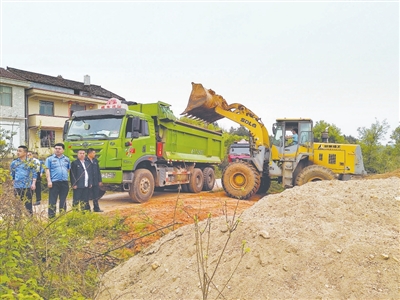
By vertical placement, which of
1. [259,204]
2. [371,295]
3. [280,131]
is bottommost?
[371,295]

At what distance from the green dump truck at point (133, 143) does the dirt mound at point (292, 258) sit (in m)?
4.87

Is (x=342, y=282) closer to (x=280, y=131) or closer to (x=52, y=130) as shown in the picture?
(x=280, y=131)

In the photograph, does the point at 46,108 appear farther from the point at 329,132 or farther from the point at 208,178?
the point at 329,132

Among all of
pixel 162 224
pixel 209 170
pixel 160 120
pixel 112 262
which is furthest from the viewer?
pixel 209 170

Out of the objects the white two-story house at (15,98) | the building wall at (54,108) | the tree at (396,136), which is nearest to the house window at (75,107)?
the building wall at (54,108)

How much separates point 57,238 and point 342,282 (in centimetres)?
295

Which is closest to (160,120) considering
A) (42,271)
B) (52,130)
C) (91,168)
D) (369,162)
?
(91,168)

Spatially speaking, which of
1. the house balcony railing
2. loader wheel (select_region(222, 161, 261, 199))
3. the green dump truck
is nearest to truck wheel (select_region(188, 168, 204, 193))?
the green dump truck

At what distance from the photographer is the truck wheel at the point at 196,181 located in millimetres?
12523

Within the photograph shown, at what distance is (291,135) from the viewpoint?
35.9 ft

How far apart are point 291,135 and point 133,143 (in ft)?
16.4

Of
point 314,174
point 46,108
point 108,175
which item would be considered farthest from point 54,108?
point 314,174

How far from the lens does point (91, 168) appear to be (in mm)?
7664

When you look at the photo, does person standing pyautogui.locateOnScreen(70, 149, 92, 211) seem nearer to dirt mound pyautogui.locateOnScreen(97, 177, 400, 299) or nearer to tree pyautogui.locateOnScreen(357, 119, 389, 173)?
dirt mound pyautogui.locateOnScreen(97, 177, 400, 299)
